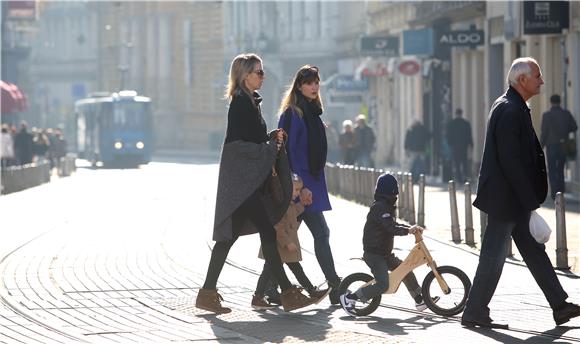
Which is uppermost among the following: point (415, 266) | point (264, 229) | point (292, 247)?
point (264, 229)

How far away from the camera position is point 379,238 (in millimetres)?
12859

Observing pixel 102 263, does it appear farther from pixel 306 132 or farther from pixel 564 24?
pixel 564 24

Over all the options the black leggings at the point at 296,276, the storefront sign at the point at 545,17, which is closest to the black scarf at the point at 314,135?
the black leggings at the point at 296,276

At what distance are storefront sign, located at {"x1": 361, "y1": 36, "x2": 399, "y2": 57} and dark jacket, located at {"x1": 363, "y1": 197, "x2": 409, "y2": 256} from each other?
39.3 meters

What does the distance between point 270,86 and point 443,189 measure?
4918cm

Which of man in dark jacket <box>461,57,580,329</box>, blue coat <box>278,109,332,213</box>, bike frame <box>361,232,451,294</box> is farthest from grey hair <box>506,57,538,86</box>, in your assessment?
blue coat <box>278,109,332,213</box>

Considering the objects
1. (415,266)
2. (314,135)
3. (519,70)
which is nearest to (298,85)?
(314,135)

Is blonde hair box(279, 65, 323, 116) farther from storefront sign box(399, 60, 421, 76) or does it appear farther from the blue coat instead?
storefront sign box(399, 60, 421, 76)

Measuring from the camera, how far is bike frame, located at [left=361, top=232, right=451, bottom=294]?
1273 cm

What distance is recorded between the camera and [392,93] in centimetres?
6044

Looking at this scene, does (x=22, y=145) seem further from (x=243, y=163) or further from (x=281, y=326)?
(x=281, y=326)

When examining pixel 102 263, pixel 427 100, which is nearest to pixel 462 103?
pixel 427 100

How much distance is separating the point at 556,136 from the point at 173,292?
16.6 metres

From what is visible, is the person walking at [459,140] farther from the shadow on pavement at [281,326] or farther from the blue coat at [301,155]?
the shadow on pavement at [281,326]
